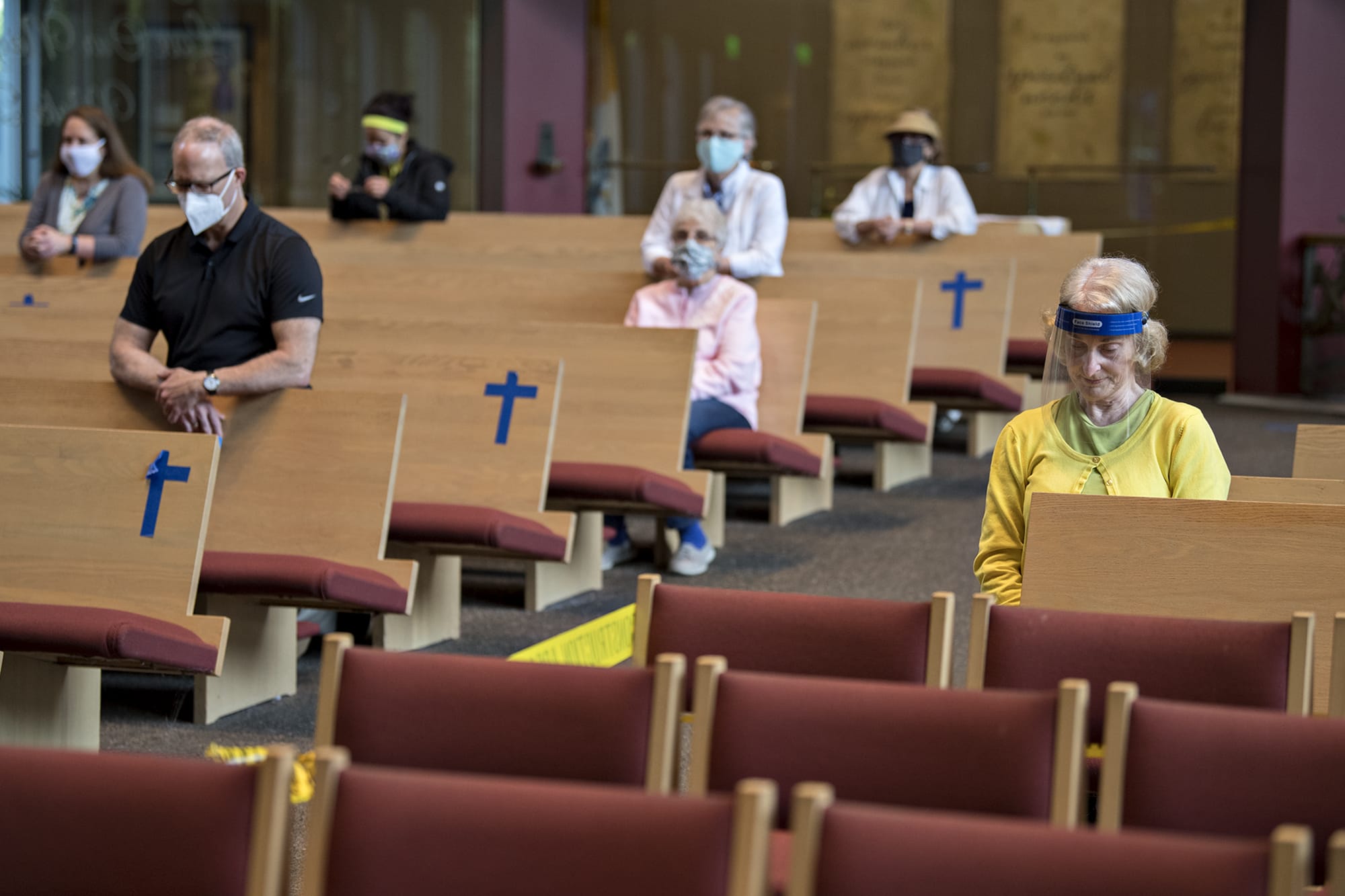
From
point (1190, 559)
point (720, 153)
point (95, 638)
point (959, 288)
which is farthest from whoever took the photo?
point (959, 288)

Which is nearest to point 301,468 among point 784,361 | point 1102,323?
point 784,361

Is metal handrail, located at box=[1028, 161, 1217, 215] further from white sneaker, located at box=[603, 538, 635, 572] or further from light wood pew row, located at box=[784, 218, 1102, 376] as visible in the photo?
white sneaker, located at box=[603, 538, 635, 572]

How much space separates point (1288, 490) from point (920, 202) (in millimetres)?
4302

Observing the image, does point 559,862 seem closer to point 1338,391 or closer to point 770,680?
point 770,680

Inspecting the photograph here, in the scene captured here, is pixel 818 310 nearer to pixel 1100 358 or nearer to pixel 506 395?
pixel 506 395

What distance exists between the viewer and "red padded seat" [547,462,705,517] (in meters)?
4.67

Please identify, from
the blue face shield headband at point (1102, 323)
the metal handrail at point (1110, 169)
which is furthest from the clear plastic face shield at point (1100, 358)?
the metal handrail at point (1110, 169)

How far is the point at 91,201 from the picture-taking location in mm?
6352

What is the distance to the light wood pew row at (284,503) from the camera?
3908 millimetres

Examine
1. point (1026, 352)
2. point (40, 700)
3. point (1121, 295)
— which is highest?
point (1121, 295)

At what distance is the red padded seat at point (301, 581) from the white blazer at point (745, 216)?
2414mm

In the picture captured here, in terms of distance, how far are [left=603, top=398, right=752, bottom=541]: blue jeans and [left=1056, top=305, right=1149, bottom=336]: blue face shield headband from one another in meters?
2.42

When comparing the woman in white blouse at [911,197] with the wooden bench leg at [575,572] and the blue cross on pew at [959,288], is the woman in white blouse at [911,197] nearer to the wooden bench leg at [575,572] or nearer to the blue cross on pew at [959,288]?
the blue cross on pew at [959,288]

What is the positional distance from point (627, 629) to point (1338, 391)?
6.45 metres
